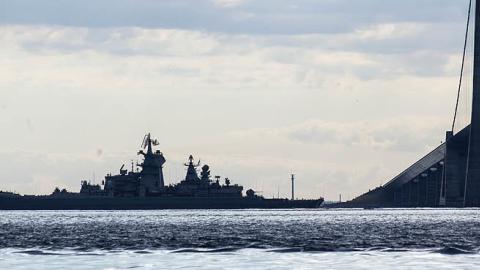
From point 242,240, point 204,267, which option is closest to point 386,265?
point 204,267

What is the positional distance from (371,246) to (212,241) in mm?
14019

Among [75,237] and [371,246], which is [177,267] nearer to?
[371,246]

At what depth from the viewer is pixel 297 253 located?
7975 cm

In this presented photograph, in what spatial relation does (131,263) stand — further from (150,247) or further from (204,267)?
(150,247)

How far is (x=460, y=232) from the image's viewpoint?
4449 inches

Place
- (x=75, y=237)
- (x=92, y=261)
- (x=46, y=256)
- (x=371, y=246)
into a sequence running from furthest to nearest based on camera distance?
(x=75, y=237), (x=371, y=246), (x=46, y=256), (x=92, y=261)

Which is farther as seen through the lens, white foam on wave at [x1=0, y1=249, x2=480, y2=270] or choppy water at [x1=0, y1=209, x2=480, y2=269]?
choppy water at [x1=0, y1=209, x2=480, y2=269]

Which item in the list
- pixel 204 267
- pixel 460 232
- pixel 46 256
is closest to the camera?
pixel 204 267

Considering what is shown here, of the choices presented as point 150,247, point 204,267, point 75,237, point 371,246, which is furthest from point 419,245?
point 75,237

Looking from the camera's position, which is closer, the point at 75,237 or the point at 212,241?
the point at 212,241

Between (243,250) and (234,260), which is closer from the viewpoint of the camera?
(234,260)

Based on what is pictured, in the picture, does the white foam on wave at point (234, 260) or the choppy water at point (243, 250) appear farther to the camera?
the choppy water at point (243, 250)

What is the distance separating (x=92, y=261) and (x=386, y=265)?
16556 mm

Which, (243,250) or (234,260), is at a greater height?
Answer: (243,250)
